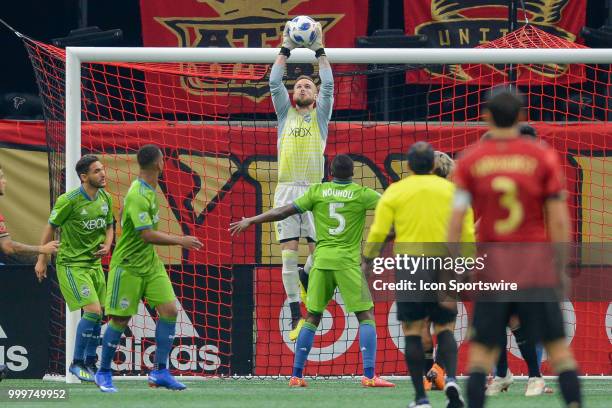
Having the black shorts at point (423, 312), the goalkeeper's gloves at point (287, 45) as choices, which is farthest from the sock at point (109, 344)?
the black shorts at point (423, 312)

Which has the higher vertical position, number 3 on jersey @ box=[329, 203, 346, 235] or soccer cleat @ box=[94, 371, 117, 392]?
number 3 on jersey @ box=[329, 203, 346, 235]

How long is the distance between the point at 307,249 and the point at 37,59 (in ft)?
10.4

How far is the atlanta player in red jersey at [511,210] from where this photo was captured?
6.59 m

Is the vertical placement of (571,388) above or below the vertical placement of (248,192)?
below

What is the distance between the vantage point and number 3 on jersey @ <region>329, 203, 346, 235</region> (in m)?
10.4

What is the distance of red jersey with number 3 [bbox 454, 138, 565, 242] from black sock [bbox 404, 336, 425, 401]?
5.18 ft

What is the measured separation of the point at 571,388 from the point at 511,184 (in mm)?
1082

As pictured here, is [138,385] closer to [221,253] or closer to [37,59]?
[221,253]

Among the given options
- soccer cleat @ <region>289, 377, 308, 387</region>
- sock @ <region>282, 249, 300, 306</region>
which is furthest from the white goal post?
soccer cleat @ <region>289, 377, 308, 387</region>

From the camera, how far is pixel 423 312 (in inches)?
321

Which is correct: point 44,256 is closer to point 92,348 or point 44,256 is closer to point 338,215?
point 92,348

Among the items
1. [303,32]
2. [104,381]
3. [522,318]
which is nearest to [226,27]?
[303,32]

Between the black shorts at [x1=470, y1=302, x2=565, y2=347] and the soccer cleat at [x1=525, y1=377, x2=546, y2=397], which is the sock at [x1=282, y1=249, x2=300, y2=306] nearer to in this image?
the soccer cleat at [x1=525, y1=377, x2=546, y2=397]

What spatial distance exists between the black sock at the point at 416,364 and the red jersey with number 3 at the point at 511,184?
1.58 metres
